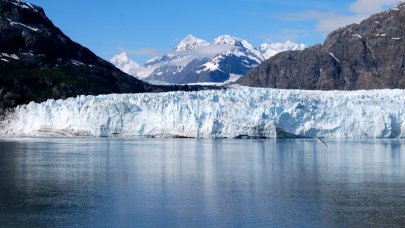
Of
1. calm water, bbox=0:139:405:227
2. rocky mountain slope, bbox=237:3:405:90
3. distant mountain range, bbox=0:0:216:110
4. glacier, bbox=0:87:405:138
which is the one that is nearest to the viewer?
calm water, bbox=0:139:405:227

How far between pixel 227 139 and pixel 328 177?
25.0 meters

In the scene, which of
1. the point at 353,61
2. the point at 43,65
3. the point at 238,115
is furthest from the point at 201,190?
the point at 353,61

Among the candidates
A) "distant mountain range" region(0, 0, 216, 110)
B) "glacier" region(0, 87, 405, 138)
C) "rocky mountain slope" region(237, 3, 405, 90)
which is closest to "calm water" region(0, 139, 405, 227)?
"glacier" region(0, 87, 405, 138)

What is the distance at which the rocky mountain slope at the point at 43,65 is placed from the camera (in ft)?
238

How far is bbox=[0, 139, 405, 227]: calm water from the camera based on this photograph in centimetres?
1386

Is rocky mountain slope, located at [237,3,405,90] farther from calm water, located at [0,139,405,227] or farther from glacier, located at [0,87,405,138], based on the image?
calm water, located at [0,139,405,227]

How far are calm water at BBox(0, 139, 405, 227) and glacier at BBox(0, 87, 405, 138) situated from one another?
14.1 m

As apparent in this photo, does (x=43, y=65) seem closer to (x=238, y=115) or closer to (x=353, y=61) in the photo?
(x=238, y=115)

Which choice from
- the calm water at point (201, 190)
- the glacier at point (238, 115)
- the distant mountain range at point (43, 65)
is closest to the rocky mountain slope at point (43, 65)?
the distant mountain range at point (43, 65)

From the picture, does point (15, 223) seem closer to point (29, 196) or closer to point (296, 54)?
point (29, 196)

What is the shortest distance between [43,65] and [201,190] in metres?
69.4

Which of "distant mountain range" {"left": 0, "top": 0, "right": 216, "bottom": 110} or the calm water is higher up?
"distant mountain range" {"left": 0, "top": 0, "right": 216, "bottom": 110}

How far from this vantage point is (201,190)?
18234mm

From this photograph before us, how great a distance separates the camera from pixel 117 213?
14.5 metres
